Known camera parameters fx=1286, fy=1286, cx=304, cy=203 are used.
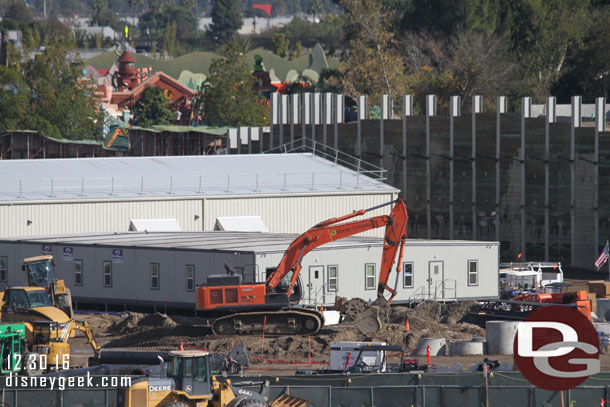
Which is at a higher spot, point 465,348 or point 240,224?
point 240,224

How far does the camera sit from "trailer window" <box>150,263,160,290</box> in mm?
55300

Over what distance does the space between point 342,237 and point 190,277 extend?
8092mm

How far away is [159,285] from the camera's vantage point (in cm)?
5531

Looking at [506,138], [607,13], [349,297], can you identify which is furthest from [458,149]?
[607,13]

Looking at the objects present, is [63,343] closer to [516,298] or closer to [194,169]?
[516,298]

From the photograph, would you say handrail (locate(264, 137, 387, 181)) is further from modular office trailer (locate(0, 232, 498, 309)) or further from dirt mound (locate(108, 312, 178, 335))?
dirt mound (locate(108, 312, 178, 335))

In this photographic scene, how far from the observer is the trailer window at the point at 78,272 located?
5769cm

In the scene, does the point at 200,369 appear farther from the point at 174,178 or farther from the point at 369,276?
the point at 174,178

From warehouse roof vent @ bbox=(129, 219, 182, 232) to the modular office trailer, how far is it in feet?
19.6

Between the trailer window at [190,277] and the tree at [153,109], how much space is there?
103088 millimetres

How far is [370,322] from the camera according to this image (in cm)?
4694

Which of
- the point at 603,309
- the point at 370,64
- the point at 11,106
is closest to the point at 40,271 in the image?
the point at 603,309

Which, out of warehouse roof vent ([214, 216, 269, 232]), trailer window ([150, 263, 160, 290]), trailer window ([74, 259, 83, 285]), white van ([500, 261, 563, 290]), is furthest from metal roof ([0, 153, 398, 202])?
trailer window ([150, 263, 160, 290])

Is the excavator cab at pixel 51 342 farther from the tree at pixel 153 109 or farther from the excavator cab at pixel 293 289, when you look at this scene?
the tree at pixel 153 109
